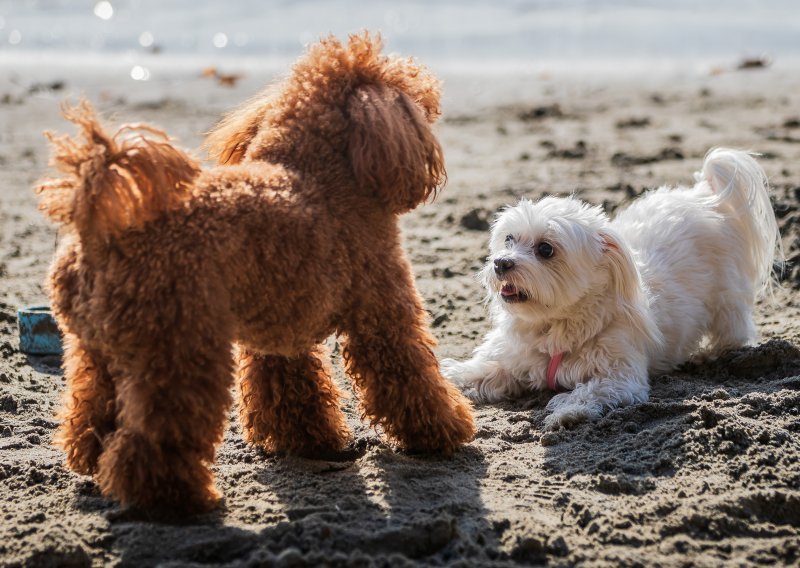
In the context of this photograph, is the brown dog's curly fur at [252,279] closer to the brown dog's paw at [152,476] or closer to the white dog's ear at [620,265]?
the brown dog's paw at [152,476]

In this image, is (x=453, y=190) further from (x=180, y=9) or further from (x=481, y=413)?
(x=180, y=9)

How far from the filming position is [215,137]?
13.6 feet

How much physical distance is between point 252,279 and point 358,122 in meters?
0.79

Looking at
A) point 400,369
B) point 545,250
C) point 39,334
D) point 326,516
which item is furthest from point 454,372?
point 39,334

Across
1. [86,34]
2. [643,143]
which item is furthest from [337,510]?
[86,34]

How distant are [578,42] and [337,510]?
16.5 metres

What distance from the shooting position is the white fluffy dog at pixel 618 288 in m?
4.65

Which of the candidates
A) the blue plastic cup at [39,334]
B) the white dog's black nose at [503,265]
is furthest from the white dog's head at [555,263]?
the blue plastic cup at [39,334]

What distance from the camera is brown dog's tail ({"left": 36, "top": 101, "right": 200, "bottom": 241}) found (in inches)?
124

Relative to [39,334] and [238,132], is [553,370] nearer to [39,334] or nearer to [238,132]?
[238,132]

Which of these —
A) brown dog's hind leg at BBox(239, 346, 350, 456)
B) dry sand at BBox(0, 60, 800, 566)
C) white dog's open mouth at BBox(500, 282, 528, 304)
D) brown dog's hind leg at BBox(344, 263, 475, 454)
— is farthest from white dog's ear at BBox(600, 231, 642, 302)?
brown dog's hind leg at BBox(239, 346, 350, 456)

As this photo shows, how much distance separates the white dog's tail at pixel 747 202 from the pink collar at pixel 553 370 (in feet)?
4.48

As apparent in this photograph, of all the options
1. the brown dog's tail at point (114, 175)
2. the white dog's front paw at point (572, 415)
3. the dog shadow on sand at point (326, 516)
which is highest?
Result: the brown dog's tail at point (114, 175)

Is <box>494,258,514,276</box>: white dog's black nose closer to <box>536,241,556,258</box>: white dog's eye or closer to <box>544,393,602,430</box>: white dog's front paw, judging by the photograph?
<box>536,241,556,258</box>: white dog's eye
